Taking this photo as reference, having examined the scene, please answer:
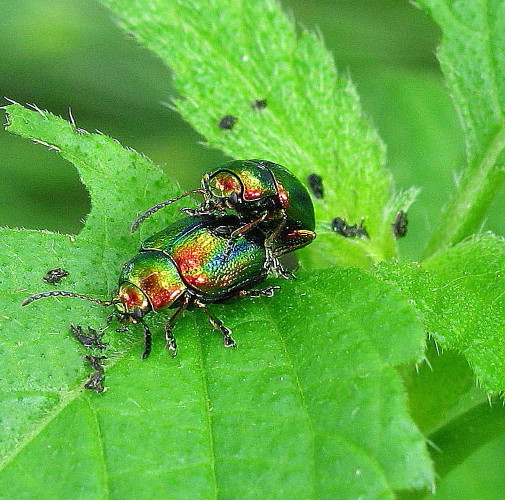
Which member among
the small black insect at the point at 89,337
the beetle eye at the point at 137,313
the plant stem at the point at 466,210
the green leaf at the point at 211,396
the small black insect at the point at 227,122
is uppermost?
the small black insect at the point at 227,122

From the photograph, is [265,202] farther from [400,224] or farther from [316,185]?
[400,224]

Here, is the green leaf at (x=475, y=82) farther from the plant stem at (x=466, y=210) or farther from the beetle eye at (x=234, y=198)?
the beetle eye at (x=234, y=198)

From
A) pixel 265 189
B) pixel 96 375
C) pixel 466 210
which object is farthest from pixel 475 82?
pixel 96 375

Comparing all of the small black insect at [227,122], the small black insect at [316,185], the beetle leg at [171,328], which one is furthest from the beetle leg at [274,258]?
the small black insect at [227,122]

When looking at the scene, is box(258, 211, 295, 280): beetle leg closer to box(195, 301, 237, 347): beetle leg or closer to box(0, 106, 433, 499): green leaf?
box(0, 106, 433, 499): green leaf

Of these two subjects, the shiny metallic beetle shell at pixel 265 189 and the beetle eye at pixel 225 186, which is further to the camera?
the beetle eye at pixel 225 186

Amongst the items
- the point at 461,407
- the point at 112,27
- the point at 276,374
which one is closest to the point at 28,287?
the point at 276,374
